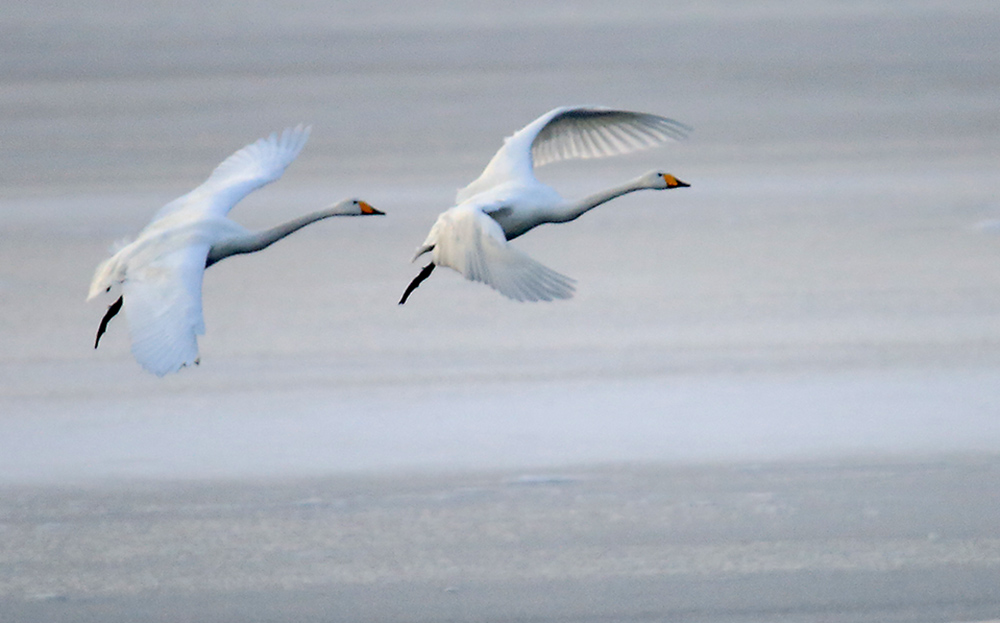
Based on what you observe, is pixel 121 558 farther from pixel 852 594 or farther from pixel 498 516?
pixel 852 594

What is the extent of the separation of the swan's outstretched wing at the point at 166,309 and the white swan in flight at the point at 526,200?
770 millimetres

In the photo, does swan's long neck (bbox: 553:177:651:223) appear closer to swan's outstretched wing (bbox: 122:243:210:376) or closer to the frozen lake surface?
the frozen lake surface

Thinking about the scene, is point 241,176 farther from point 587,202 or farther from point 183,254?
point 587,202

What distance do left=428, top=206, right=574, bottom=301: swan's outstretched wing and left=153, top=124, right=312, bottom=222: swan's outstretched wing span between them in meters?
0.96

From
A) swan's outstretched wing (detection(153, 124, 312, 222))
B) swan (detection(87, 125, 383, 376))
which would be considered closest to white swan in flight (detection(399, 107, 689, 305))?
swan (detection(87, 125, 383, 376))

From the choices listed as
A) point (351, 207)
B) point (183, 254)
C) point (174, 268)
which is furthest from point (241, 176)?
point (174, 268)

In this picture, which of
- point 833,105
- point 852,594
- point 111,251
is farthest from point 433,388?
point 833,105

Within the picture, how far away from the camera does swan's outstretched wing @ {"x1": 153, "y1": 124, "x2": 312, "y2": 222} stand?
6.39 meters

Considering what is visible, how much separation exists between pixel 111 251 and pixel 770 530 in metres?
2.42

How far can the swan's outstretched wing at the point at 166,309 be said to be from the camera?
5230 mm

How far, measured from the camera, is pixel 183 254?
575 centimetres

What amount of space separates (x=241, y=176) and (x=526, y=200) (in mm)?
1162

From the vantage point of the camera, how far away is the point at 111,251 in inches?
245

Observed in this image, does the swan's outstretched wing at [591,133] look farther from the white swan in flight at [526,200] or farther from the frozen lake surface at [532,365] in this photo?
the frozen lake surface at [532,365]
